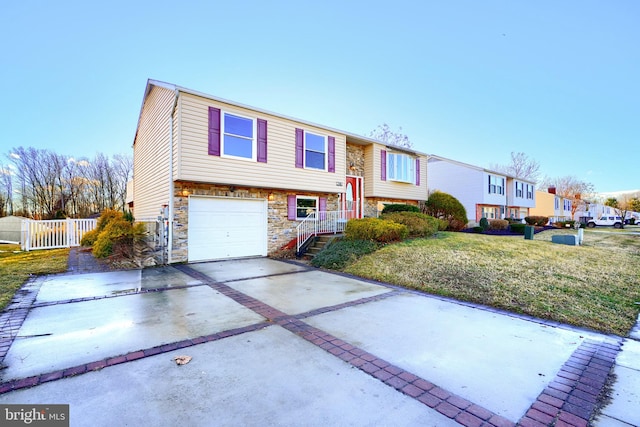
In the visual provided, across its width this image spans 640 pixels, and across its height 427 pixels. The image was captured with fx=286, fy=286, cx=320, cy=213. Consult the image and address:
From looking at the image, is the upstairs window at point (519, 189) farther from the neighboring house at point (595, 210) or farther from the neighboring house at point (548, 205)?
the neighboring house at point (595, 210)

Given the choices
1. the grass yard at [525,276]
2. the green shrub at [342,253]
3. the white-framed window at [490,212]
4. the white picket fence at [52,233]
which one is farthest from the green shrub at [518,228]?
the white picket fence at [52,233]

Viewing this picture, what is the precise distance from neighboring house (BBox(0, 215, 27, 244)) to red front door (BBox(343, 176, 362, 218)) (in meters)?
17.8

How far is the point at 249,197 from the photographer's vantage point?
10539 mm

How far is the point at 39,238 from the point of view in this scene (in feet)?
39.8

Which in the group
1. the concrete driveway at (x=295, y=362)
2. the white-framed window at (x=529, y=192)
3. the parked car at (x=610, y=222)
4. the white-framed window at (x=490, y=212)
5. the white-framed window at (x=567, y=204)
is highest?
the white-framed window at (x=529, y=192)

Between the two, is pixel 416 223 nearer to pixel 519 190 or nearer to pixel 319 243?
pixel 319 243

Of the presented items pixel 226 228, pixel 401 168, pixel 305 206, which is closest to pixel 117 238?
pixel 226 228

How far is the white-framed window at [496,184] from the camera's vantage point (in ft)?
79.4

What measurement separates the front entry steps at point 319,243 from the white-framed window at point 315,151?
288 centimetres

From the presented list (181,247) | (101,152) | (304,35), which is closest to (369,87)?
(304,35)

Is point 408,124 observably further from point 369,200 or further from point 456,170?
point 369,200

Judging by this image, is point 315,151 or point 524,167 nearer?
point 315,151

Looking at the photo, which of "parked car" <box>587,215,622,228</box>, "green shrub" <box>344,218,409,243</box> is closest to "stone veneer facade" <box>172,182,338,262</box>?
"green shrub" <box>344,218,409,243</box>

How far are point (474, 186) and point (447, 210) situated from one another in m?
7.90
